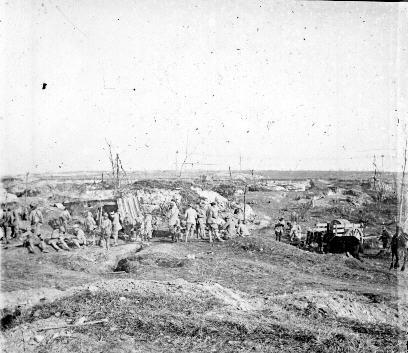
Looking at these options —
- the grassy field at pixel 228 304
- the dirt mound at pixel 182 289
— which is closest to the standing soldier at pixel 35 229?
the grassy field at pixel 228 304

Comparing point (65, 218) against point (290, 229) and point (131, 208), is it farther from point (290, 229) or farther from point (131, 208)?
point (290, 229)

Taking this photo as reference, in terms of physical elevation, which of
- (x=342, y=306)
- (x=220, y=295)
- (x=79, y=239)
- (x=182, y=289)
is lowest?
(x=342, y=306)

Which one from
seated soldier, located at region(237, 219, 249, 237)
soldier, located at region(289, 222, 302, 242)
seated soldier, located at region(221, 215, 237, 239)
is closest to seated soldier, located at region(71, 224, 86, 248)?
seated soldier, located at region(221, 215, 237, 239)

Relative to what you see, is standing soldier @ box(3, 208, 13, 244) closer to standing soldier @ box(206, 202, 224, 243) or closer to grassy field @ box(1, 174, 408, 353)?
grassy field @ box(1, 174, 408, 353)

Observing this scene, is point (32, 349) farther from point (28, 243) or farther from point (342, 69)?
point (342, 69)

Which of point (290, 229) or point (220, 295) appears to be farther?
point (290, 229)

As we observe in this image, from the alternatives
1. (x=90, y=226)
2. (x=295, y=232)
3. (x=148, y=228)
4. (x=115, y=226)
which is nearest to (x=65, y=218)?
(x=90, y=226)

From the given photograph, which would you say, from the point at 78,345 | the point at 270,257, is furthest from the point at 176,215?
the point at 78,345
